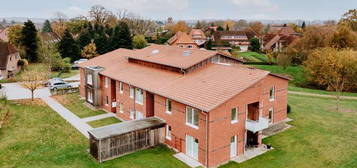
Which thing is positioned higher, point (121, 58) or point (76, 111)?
point (121, 58)

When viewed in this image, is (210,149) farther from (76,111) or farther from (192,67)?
(76,111)

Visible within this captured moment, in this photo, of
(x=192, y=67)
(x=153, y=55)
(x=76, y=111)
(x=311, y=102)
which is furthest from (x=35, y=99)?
(x=311, y=102)

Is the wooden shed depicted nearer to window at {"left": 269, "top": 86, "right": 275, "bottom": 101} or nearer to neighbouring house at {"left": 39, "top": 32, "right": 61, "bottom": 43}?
window at {"left": 269, "top": 86, "right": 275, "bottom": 101}

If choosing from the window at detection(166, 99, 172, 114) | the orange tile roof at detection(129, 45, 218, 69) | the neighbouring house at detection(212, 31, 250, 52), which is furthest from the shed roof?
the neighbouring house at detection(212, 31, 250, 52)

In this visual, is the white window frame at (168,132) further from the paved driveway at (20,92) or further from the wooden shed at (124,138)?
the paved driveway at (20,92)

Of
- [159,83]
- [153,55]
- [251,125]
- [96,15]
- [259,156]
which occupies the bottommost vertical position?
[259,156]

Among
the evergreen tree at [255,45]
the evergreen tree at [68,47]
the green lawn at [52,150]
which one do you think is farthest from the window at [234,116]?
the evergreen tree at [255,45]
